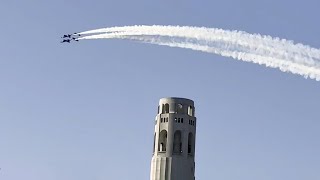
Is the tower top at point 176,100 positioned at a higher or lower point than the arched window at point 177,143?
higher

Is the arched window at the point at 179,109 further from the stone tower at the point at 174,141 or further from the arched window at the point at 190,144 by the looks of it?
the arched window at the point at 190,144

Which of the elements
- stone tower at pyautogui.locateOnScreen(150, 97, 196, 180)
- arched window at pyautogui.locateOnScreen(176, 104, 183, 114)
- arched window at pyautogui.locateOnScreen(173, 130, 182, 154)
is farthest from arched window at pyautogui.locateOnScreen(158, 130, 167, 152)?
arched window at pyautogui.locateOnScreen(176, 104, 183, 114)

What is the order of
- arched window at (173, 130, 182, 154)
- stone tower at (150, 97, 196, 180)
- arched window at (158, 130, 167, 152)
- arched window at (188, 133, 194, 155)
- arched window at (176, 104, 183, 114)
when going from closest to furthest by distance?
stone tower at (150, 97, 196, 180) → arched window at (173, 130, 182, 154) → arched window at (188, 133, 194, 155) → arched window at (158, 130, 167, 152) → arched window at (176, 104, 183, 114)

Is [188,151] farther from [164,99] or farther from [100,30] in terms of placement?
[100,30]

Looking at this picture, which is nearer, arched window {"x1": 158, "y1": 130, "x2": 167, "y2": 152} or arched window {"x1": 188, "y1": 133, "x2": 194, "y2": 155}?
arched window {"x1": 188, "y1": 133, "x2": 194, "y2": 155}

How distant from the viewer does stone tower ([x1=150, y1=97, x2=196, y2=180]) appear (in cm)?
15912

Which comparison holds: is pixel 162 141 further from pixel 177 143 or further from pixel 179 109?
pixel 179 109

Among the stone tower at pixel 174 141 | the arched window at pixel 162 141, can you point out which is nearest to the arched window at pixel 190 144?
the stone tower at pixel 174 141

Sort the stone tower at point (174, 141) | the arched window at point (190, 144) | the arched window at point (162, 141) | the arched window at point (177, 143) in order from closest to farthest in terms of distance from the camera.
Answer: the stone tower at point (174, 141), the arched window at point (177, 143), the arched window at point (190, 144), the arched window at point (162, 141)

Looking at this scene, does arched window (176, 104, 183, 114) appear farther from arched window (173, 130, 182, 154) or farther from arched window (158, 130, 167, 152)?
arched window (158, 130, 167, 152)

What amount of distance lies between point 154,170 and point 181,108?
19.7 meters

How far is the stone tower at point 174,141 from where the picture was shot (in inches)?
6265

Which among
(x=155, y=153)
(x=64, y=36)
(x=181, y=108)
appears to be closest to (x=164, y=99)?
(x=181, y=108)

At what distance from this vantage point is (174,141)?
162 metres
